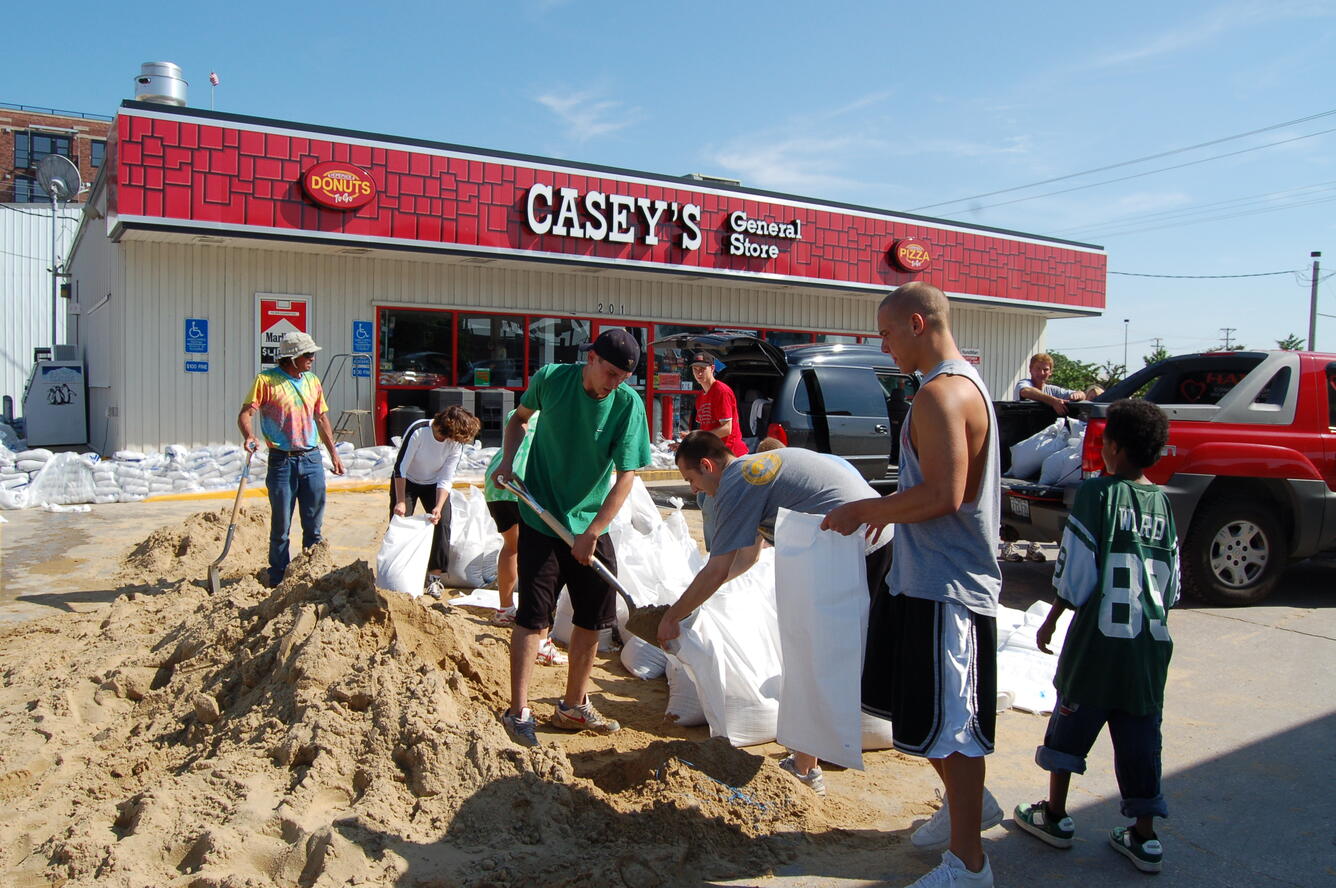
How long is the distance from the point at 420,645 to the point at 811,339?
15227mm

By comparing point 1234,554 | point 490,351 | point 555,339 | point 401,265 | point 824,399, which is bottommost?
point 1234,554

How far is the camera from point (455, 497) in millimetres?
7277

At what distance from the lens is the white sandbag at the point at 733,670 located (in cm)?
412

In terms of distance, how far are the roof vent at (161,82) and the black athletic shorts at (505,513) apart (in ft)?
38.8

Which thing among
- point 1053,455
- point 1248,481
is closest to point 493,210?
point 1053,455

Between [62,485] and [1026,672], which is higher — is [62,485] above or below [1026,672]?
above

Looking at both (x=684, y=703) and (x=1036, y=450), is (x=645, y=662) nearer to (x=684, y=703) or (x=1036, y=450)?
(x=684, y=703)

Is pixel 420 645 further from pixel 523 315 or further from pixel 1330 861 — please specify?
pixel 523 315

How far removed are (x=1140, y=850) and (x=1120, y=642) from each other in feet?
2.22

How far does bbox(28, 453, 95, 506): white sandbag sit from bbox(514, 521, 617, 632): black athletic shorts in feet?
28.5

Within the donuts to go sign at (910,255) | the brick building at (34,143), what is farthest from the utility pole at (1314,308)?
the brick building at (34,143)

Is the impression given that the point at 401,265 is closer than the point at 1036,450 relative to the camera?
No

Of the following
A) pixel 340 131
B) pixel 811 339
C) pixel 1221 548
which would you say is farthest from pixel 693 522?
pixel 811 339

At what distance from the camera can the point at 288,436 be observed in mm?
6285
